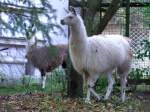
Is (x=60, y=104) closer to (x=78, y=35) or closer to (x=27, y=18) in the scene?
(x=78, y=35)

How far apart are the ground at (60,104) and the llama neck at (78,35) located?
3.18 feet

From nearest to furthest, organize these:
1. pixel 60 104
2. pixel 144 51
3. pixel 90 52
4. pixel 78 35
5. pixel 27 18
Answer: pixel 27 18, pixel 60 104, pixel 78 35, pixel 90 52, pixel 144 51

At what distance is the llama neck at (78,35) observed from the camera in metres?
8.86

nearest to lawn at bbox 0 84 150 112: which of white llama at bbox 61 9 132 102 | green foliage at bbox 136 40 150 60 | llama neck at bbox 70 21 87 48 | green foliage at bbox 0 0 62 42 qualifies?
white llama at bbox 61 9 132 102

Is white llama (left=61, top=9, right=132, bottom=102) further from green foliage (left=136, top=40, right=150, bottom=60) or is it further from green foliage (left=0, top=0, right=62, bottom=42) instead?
green foliage (left=0, top=0, right=62, bottom=42)

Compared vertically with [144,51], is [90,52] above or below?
above

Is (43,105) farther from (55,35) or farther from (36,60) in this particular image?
(36,60)

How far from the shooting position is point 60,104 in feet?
27.3

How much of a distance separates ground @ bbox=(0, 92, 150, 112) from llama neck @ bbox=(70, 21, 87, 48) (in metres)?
0.97

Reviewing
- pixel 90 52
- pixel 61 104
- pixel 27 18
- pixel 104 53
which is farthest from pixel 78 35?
pixel 27 18

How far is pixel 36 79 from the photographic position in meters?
13.3

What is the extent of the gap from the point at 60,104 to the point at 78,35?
1.28 metres

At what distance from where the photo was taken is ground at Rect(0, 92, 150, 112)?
7.88 metres

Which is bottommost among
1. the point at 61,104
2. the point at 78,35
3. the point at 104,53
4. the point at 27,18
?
the point at 61,104
